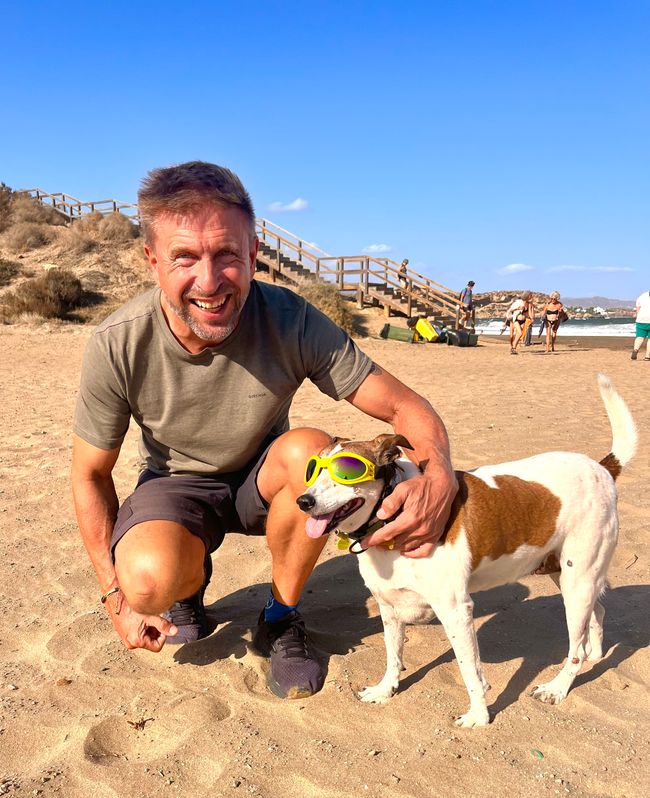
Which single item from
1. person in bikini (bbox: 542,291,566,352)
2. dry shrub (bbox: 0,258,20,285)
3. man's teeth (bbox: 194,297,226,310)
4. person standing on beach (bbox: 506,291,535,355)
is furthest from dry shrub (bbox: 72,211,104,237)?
man's teeth (bbox: 194,297,226,310)

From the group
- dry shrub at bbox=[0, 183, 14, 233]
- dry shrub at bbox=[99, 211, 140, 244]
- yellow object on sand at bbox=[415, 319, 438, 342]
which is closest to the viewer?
yellow object on sand at bbox=[415, 319, 438, 342]

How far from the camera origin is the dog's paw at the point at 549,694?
2.64 metres

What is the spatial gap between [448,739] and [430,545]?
73cm

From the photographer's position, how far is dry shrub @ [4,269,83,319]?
19344mm

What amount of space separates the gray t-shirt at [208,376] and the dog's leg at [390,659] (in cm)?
102

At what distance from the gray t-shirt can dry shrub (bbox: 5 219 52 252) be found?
3021 cm

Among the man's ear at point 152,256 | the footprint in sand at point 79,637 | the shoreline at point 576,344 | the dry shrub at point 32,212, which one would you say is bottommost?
the footprint in sand at point 79,637

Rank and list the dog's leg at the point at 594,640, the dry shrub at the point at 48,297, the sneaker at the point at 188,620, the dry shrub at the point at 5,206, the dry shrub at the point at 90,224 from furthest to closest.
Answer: the dry shrub at the point at 5,206 → the dry shrub at the point at 90,224 → the dry shrub at the point at 48,297 → the sneaker at the point at 188,620 → the dog's leg at the point at 594,640

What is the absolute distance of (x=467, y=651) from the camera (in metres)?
2.45

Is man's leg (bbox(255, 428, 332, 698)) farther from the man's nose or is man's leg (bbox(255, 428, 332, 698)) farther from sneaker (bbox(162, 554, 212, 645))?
the man's nose

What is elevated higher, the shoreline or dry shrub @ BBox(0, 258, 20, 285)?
dry shrub @ BBox(0, 258, 20, 285)

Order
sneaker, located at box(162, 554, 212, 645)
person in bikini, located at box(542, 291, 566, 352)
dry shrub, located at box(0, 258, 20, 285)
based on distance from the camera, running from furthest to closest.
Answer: dry shrub, located at box(0, 258, 20, 285) < person in bikini, located at box(542, 291, 566, 352) < sneaker, located at box(162, 554, 212, 645)

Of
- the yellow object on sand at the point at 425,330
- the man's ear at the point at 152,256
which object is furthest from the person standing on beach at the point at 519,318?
the man's ear at the point at 152,256

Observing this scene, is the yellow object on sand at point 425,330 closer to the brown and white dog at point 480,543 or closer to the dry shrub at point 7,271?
the dry shrub at point 7,271
